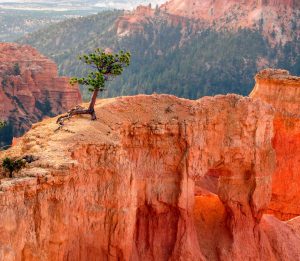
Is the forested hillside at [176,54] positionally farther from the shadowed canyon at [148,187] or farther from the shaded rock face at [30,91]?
the shadowed canyon at [148,187]

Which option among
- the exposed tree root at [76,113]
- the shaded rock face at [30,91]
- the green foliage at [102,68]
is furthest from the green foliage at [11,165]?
the shaded rock face at [30,91]

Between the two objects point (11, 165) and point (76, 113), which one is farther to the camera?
point (76, 113)

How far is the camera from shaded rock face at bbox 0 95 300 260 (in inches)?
680

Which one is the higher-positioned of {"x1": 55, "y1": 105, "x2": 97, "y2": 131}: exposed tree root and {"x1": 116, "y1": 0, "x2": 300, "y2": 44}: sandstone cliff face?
{"x1": 116, "y1": 0, "x2": 300, "y2": 44}: sandstone cliff face

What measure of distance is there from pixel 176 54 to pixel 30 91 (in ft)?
193

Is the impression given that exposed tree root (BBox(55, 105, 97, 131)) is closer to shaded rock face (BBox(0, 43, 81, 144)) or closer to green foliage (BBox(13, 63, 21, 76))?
shaded rock face (BBox(0, 43, 81, 144))

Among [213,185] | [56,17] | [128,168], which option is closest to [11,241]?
[128,168]

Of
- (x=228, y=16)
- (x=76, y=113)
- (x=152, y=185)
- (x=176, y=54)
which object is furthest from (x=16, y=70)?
(x=228, y=16)

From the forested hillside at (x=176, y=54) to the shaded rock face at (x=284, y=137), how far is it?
2470 inches

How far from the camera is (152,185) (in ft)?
78.8

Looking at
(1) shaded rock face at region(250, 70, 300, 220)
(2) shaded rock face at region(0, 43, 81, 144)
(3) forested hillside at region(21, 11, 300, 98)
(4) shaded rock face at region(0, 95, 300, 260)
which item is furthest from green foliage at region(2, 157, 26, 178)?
(3) forested hillside at region(21, 11, 300, 98)

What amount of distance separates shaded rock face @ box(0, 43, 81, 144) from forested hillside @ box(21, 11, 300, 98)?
33.7 m

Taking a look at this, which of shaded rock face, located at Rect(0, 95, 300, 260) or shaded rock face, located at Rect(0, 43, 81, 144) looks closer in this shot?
shaded rock face, located at Rect(0, 95, 300, 260)

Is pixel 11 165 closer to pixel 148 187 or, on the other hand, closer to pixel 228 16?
pixel 148 187
